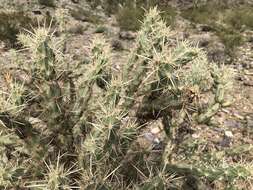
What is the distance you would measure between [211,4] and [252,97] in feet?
19.7

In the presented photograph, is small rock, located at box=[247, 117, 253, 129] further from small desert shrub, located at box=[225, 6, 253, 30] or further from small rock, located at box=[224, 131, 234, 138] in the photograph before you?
small desert shrub, located at box=[225, 6, 253, 30]

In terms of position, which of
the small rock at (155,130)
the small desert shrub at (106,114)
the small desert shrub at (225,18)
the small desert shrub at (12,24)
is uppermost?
the small desert shrub at (106,114)

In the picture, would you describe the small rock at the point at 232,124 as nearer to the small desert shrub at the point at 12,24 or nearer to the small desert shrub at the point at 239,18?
the small desert shrub at the point at 12,24

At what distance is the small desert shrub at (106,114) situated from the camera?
11.2 feet

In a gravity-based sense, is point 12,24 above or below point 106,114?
below

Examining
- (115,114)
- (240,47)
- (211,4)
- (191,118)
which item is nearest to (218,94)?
(191,118)

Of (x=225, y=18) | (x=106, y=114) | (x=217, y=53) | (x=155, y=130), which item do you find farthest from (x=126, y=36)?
(x=106, y=114)

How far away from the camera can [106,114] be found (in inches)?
127

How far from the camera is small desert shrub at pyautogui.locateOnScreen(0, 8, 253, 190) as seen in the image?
134 inches

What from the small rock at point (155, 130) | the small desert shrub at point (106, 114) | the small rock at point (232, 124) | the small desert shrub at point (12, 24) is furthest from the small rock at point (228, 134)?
the small desert shrub at point (12, 24)

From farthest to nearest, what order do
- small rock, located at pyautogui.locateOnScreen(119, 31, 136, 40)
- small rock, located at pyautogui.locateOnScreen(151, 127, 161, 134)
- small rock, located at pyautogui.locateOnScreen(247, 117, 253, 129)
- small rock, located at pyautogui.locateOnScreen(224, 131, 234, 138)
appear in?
small rock, located at pyautogui.locateOnScreen(119, 31, 136, 40) < small rock, located at pyautogui.locateOnScreen(247, 117, 253, 129) < small rock, located at pyautogui.locateOnScreen(224, 131, 234, 138) < small rock, located at pyautogui.locateOnScreen(151, 127, 161, 134)

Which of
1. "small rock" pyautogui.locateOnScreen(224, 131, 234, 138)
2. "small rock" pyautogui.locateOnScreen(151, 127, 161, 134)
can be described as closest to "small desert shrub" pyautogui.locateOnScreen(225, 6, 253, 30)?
"small rock" pyautogui.locateOnScreen(224, 131, 234, 138)

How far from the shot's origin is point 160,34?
151 inches

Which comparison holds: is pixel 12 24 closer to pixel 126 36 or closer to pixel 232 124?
pixel 126 36
